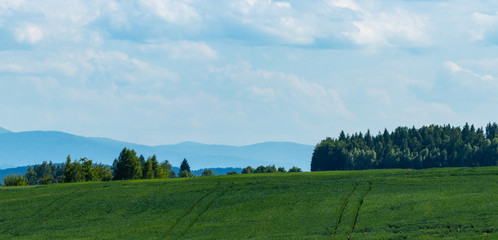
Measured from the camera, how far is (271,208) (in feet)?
253

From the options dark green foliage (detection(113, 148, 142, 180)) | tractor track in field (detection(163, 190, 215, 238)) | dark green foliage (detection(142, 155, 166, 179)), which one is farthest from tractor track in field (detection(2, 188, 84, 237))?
dark green foliage (detection(142, 155, 166, 179))

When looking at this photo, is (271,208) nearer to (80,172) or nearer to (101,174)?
(80,172)

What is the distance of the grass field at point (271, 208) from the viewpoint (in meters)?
63.6

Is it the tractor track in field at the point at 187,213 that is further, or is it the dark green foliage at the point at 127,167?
the dark green foliage at the point at 127,167

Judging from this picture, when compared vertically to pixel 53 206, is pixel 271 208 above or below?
below

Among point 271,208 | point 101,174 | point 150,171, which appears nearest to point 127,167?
point 101,174

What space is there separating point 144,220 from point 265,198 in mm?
15174

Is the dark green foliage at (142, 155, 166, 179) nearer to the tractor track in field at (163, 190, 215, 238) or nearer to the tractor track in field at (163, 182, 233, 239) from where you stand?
the tractor track in field at (163, 182, 233, 239)

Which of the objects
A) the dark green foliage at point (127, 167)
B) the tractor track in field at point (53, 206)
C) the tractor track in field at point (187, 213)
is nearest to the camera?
the tractor track in field at point (187, 213)

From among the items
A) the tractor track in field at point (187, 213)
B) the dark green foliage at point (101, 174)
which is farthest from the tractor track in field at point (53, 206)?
the dark green foliage at point (101, 174)

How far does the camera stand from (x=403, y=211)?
6875 cm

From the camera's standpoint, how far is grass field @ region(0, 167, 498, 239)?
209 feet

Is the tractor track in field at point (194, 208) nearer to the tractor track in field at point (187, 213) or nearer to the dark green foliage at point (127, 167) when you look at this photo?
the tractor track in field at point (187, 213)

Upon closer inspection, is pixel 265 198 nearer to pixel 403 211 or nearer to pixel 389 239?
pixel 403 211
